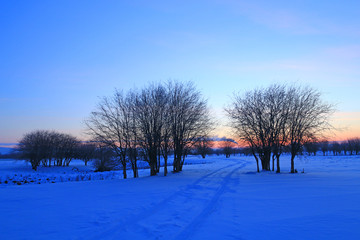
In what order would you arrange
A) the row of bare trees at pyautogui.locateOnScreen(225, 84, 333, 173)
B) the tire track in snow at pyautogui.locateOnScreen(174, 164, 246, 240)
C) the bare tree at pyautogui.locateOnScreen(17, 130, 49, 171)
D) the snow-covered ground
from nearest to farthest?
the tire track in snow at pyautogui.locateOnScreen(174, 164, 246, 240) < the snow-covered ground < the row of bare trees at pyautogui.locateOnScreen(225, 84, 333, 173) < the bare tree at pyautogui.locateOnScreen(17, 130, 49, 171)

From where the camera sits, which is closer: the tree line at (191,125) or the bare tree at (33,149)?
the tree line at (191,125)

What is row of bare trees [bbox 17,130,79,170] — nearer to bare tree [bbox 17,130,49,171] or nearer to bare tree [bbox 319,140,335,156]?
bare tree [bbox 17,130,49,171]

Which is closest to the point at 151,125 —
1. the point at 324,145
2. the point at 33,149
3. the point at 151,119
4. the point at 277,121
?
the point at 151,119

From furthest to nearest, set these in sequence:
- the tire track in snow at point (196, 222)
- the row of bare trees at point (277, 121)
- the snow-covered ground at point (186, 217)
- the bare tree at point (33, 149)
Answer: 1. the bare tree at point (33, 149)
2. the row of bare trees at point (277, 121)
3. the snow-covered ground at point (186, 217)
4. the tire track in snow at point (196, 222)

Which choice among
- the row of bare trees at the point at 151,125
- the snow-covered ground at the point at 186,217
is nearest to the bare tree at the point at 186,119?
the row of bare trees at the point at 151,125

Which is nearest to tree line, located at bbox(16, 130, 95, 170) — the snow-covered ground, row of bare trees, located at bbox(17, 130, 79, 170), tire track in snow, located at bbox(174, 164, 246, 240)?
row of bare trees, located at bbox(17, 130, 79, 170)

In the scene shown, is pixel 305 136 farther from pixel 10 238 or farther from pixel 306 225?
pixel 10 238

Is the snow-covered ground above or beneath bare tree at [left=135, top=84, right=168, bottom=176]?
beneath

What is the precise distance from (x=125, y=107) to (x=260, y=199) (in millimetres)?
18133

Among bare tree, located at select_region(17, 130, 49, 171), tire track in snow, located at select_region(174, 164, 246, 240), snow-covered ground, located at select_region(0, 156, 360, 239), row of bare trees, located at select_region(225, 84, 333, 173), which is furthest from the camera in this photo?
bare tree, located at select_region(17, 130, 49, 171)

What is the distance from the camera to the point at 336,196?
10.9 meters

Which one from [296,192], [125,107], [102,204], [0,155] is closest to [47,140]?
Answer: [125,107]

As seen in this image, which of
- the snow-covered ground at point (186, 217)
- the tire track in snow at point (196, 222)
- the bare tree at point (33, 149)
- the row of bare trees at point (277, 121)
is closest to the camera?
the tire track in snow at point (196, 222)

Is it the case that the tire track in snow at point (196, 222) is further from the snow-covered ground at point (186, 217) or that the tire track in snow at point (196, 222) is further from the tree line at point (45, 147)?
the tree line at point (45, 147)
